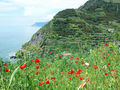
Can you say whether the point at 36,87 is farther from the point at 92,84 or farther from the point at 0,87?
the point at 92,84

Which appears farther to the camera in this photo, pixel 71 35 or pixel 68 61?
pixel 71 35

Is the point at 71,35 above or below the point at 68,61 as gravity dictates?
above

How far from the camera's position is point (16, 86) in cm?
195

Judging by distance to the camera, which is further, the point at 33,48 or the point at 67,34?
the point at 67,34

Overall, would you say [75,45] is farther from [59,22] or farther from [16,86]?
[16,86]

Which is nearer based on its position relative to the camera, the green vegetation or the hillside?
the green vegetation

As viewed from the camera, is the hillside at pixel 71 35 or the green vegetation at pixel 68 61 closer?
the green vegetation at pixel 68 61

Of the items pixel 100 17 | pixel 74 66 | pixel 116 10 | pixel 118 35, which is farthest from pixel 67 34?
pixel 116 10

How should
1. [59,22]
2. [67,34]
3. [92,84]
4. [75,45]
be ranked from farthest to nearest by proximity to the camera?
1. [59,22]
2. [67,34]
3. [75,45]
4. [92,84]

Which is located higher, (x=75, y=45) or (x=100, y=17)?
(x=100, y=17)

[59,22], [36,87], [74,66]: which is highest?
[59,22]

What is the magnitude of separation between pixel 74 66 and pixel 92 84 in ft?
4.94

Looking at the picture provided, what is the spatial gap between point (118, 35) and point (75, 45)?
7.40 ft

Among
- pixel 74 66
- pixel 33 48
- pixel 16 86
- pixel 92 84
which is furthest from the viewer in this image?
pixel 33 48
